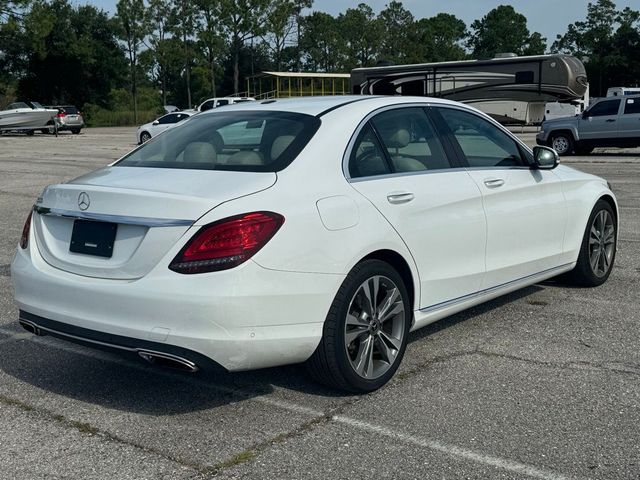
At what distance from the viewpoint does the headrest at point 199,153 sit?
4.77 m

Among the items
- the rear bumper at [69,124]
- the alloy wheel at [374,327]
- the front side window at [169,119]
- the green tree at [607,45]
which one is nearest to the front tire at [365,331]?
the alloy wheel at [374,327]

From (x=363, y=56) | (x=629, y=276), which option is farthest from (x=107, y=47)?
(x=629, y=276)

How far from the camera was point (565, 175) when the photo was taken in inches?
255

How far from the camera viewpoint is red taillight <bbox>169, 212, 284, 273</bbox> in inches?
156

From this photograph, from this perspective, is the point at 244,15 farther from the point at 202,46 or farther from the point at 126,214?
the point at 126,214

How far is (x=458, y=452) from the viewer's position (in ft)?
12.5

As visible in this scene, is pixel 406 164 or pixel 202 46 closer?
pixel 406 164

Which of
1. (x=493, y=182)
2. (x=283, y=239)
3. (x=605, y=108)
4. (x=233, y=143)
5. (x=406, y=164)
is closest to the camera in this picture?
(x=283, y=239)

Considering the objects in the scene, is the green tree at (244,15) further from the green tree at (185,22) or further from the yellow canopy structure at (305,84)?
the yellow canopy structure at (305,84)

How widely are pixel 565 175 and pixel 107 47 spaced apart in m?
64.2

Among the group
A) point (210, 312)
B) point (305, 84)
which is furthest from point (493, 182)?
point (305, 84)

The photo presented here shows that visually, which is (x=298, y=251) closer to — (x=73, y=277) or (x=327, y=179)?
(x=327, y=179)

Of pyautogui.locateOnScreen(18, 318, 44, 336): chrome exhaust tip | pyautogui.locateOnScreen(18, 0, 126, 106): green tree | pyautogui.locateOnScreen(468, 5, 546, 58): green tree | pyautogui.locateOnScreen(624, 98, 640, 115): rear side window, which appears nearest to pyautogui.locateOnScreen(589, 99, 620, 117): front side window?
pyautogui.locateOnScreen(624, 98, 640, 115): rear side window

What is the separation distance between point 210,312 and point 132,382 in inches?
47.8
